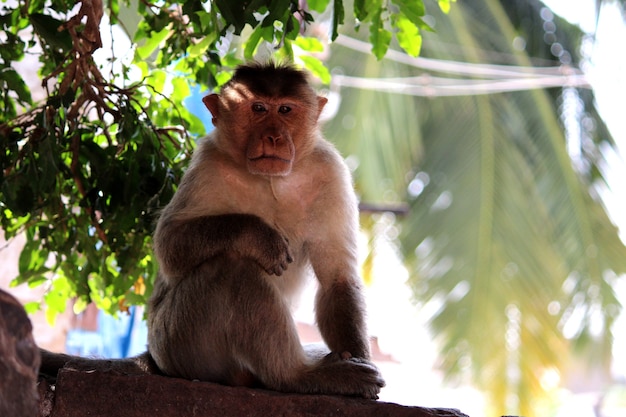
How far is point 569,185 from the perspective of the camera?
13.5 metres

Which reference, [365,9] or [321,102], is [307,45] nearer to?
[321,102]

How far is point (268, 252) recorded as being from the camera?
386 cm

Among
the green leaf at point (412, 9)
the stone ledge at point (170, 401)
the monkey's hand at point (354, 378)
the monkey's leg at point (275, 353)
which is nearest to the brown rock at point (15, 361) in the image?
the stone ledge at point (170, 401)

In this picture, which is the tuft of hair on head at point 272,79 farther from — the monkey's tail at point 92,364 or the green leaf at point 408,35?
the monkey's tail at point 92,364

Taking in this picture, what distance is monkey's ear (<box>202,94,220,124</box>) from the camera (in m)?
4.53

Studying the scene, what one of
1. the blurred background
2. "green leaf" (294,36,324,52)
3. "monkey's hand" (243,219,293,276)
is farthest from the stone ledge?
the blurred background

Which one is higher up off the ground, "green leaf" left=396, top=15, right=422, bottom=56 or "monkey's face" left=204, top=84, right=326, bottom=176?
"green leaf" left=396, top=15, right=422, bottom=56

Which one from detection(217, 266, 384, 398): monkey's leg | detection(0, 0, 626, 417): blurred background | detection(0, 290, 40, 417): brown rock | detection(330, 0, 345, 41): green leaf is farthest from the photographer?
detection(0, 0, 626, 417): blurred background

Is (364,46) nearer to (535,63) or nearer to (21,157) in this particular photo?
(535,63)

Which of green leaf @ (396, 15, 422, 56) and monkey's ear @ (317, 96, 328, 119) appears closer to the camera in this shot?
green leaf @ (396, 15, 422, 56)

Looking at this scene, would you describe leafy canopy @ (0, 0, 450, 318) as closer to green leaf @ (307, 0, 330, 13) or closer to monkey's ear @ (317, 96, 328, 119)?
green leaf @ (307, 0, 330, 13)

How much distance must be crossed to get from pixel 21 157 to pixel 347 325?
1728 mm

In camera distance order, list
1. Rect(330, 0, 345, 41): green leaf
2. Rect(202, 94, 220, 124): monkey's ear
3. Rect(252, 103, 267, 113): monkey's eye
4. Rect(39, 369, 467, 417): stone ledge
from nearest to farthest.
→ Rect(39, 369, 467, 417): stone ledge → Rect(330, 0, 345, 41): green leaf → Rect(252, 103, 267, 113): monkey's eye → Rect(202, 94, 220, 124): monkey's ear

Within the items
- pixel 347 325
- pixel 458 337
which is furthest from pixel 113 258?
pixel 458 337
